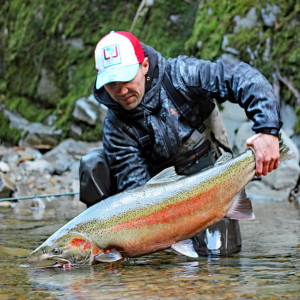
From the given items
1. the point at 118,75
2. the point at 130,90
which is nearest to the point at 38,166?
the point at 130,90

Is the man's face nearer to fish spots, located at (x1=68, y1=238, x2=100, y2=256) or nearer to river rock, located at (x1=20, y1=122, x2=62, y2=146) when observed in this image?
fish spots, located at (x1=68, y1=238, x2=100, y2=256)

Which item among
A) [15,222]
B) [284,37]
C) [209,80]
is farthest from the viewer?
[284,37]

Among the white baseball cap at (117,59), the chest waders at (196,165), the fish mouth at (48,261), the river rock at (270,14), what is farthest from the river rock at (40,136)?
the fish mouth at (48,261)

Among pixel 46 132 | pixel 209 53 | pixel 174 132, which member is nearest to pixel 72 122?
pixel 46 132

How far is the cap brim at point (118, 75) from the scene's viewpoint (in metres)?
3.56

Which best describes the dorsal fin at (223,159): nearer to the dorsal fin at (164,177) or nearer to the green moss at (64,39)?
the dorsal fin at (164,177)

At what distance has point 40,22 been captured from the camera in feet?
52.3

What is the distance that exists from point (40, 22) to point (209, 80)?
509 inches

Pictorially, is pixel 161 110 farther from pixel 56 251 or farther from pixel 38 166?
pixel 38 166

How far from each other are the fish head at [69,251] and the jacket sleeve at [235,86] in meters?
1.19

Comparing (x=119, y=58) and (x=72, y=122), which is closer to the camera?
(x=119, y=58)

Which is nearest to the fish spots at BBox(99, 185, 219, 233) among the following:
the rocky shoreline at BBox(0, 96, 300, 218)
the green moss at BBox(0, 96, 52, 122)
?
the rocky shoreline at BBox(0, 96, 300, 218)

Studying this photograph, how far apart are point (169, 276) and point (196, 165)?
1.38 metres

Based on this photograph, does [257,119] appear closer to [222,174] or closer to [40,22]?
[222,174]
